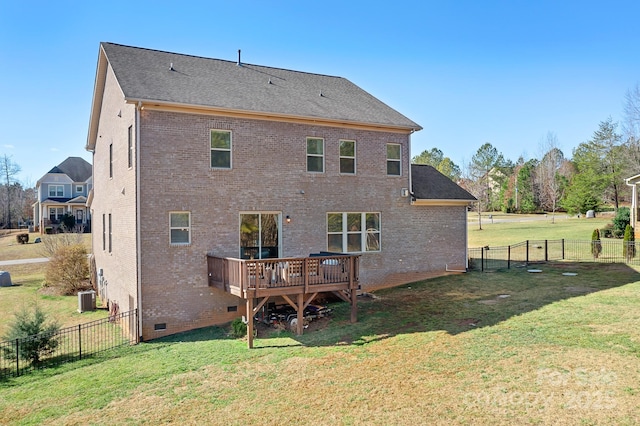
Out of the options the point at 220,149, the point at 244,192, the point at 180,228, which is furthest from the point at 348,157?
the point at 180,228

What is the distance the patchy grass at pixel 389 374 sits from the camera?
764cm

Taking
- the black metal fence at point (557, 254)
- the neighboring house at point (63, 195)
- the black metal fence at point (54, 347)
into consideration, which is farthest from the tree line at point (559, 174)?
the neighboring house at point (63, 195)

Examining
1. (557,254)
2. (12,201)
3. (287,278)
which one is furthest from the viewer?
(12,201)

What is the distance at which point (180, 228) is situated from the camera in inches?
548

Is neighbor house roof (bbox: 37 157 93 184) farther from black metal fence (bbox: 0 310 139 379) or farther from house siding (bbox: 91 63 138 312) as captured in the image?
black metal fence (bbox: 0 310 139 379)

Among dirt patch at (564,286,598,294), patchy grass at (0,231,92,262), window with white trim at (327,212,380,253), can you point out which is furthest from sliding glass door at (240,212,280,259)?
patchy grass at (0,231,92,262)

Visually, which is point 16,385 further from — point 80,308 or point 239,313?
point 80,308

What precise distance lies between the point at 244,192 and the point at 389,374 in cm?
799

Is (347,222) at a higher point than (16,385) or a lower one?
higher

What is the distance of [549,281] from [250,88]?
1358cm

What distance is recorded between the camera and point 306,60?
75.5 ft

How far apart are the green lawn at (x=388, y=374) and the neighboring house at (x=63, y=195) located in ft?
145

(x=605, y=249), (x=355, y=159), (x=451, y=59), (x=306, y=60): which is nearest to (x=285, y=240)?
(x=355, y=159)

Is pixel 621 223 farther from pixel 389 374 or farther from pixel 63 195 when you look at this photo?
pixel 63 195
